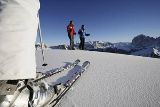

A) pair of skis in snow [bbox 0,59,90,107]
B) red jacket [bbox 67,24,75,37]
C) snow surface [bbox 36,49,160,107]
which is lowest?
snow surface [bbox 36,49,160,107]

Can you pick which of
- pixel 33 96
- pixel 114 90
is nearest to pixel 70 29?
pixel 114 90

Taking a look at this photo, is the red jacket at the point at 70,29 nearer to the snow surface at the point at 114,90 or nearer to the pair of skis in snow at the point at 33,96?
the snow surface at the point at 114,90

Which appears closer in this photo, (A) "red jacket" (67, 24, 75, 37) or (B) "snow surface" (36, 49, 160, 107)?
(B) "snow surface" (36, 49, 160, 107)

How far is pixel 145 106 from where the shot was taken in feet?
10.6

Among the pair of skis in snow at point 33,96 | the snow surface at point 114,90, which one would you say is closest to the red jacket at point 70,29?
the snow surface at point 114,90

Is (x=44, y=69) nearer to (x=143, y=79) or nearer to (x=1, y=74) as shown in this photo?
(x=143, y=79)

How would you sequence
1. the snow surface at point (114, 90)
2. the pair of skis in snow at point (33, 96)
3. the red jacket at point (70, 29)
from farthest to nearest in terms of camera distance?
the red jacket at point (70, 29)
the snow surface at point (114, 90)
the pair of skis in snow at point (33, 96)

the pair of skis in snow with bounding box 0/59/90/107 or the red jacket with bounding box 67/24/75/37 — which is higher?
the red jacket with bounding box 67/24/75/37

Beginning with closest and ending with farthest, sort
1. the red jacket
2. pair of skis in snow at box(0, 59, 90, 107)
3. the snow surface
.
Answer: pair of skis in snow at box(0, 59, 90, 107) < the snow surface < the red jacket

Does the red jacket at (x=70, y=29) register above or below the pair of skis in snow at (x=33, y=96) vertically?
above

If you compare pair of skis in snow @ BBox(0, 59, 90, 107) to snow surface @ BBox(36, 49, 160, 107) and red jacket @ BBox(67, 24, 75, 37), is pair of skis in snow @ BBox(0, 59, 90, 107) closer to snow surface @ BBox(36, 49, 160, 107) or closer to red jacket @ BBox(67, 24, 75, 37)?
snow surface @ BBox(36, 49, 160, 107)

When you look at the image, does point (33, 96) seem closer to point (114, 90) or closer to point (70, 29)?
point (114, 90)

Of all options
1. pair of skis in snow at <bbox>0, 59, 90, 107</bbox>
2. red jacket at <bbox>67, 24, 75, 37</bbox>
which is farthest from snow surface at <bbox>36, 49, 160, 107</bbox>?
red jacket at <bbox>67, 24, 75, 37</bbox>

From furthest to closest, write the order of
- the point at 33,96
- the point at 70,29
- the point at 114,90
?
1. the point at 70,29
2. the point at 114,90
3. the point at 33,96
